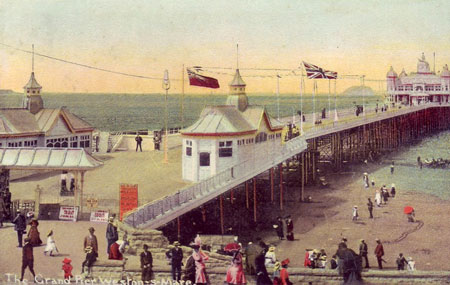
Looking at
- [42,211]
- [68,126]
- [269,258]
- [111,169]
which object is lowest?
[269,258]

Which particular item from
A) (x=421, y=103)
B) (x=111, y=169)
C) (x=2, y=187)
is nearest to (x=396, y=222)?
(x=111, y=169)

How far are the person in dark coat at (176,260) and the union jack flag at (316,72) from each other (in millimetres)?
6994

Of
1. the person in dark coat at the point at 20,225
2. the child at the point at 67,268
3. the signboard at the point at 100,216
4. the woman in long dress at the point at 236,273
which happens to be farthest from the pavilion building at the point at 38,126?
the woman in long dress at the point at 236,273

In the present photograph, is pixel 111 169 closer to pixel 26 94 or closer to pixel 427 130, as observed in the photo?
pixel 26 94

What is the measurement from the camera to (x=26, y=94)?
16.3 meters

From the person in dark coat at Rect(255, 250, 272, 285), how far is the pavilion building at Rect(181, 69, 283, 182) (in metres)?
4.96

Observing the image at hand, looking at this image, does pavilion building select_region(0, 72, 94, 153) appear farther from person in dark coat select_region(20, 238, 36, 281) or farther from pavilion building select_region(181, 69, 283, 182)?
person in dark coat select_region(20, 238, 36, 281)

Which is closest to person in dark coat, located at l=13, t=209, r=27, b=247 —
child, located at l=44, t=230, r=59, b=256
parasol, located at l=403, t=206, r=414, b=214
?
child, located at l=44, t=230, r=59, b=256

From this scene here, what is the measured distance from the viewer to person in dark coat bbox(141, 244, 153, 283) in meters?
11.1

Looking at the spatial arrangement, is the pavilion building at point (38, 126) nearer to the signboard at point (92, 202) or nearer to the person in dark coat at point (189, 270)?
the signboard at point (92, 202)

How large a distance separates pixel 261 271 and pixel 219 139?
5534 mm

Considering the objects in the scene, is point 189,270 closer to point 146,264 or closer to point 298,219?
point 146,264

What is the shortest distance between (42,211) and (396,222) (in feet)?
36.6

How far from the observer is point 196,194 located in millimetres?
14078
